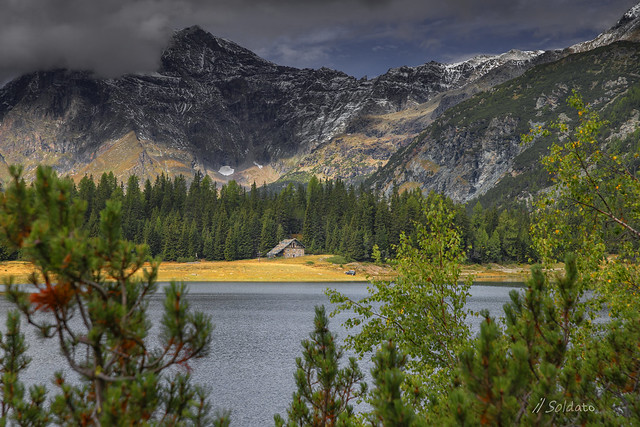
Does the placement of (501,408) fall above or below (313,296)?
above

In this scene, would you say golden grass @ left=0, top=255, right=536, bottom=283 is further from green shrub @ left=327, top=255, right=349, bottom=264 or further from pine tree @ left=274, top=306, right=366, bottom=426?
pine tree @ left=274, top=306, right=366, bottom=426

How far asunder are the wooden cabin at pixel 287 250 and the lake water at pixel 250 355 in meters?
60.4

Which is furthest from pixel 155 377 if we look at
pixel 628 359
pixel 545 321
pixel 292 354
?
pixel 292 354

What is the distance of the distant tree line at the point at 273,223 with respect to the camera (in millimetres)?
127375

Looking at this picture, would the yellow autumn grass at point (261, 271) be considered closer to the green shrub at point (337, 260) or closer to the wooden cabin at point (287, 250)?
the green shrub at point (337, 260)

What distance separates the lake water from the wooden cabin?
60.4 metres

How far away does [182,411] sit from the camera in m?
6.66

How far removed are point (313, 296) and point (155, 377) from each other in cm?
7466

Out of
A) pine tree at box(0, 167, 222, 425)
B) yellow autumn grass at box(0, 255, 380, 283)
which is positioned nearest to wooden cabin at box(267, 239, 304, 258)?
yellow autumn grass at box(0, 255, 380, 283)

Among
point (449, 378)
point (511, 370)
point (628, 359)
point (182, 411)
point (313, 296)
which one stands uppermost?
point (511, 370)

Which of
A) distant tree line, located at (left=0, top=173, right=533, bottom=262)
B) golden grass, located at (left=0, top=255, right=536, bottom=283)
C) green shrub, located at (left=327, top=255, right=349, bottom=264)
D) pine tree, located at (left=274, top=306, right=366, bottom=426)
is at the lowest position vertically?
golden grass, located at (left=0, top=255, right=536, bottom=283)

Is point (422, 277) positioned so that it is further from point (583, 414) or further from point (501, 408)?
point (501, 408)

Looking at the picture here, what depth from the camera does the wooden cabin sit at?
432ft

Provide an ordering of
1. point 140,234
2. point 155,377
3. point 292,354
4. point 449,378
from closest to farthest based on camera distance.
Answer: point 155,377
point 449,378
point 292,354
point 140,234
